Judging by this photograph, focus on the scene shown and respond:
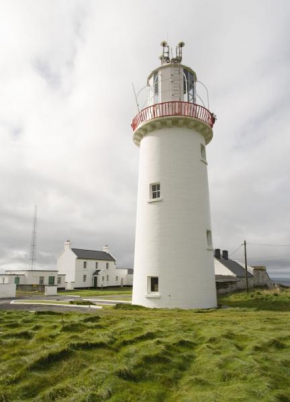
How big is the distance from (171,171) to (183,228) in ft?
10.4

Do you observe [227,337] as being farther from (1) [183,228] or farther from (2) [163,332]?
(1) [183,228]

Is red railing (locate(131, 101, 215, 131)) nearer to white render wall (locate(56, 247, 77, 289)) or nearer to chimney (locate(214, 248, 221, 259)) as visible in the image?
chimney (locate(214, 248, 221, 259))

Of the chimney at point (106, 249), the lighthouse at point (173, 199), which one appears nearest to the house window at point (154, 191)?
the lighthouse at point (173, 199)

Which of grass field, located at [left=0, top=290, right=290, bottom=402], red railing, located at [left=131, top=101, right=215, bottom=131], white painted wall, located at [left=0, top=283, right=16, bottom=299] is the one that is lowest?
grass field, located at [left=0, top=290, right=290, bottom=402]

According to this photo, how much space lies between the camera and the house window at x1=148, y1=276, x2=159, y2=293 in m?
16.0

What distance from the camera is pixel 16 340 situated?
7574mm

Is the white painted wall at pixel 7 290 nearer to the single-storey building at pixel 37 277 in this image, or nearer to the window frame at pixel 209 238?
the single-storey building at pixel 37 277

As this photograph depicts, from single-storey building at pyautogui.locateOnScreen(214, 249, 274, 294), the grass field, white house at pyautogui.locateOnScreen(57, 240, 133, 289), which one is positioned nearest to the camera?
the grass field

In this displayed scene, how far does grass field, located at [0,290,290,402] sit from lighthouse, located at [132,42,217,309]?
6.03 m

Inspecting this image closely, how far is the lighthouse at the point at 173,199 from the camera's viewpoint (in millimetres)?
15562


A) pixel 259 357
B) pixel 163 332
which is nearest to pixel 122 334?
pixel 163 332

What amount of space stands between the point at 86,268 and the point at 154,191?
35.6 metres

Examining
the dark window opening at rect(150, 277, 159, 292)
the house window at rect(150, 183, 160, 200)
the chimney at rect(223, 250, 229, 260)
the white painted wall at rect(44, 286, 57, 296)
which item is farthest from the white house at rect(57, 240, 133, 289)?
the house window at rect(150, 183, 160, 200)

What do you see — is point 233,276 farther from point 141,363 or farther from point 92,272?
point 141,363
